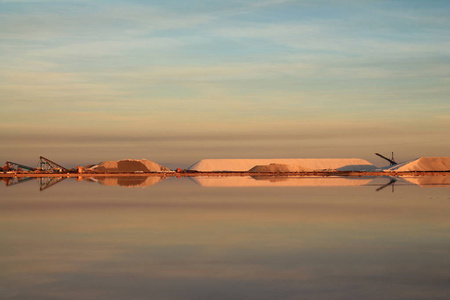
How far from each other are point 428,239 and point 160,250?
25.1 ft

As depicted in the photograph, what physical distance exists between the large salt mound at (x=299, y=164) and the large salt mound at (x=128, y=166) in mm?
34566

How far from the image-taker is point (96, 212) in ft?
82.0

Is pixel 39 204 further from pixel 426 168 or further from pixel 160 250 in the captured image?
pixel 426 168

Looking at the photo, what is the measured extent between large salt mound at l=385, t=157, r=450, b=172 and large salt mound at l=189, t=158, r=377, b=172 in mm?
26481

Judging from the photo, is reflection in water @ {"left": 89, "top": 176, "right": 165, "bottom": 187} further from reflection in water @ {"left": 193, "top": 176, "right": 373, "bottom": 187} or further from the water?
the water

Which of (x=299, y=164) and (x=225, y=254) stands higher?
(x=299, y=164)

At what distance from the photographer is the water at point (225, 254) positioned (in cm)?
1044

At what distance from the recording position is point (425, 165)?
13900cm

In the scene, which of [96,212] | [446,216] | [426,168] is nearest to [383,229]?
[446,216]

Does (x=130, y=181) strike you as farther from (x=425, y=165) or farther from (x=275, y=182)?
(x=425, y=165)

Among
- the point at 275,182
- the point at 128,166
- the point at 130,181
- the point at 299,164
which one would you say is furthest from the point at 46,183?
the point at 299,164

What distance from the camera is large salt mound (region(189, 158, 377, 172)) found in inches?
6727

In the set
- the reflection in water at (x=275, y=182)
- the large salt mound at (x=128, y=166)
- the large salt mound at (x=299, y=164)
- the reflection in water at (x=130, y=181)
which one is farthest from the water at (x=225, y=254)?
the large salt mound at (x=299, y=164)

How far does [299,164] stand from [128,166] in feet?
220
